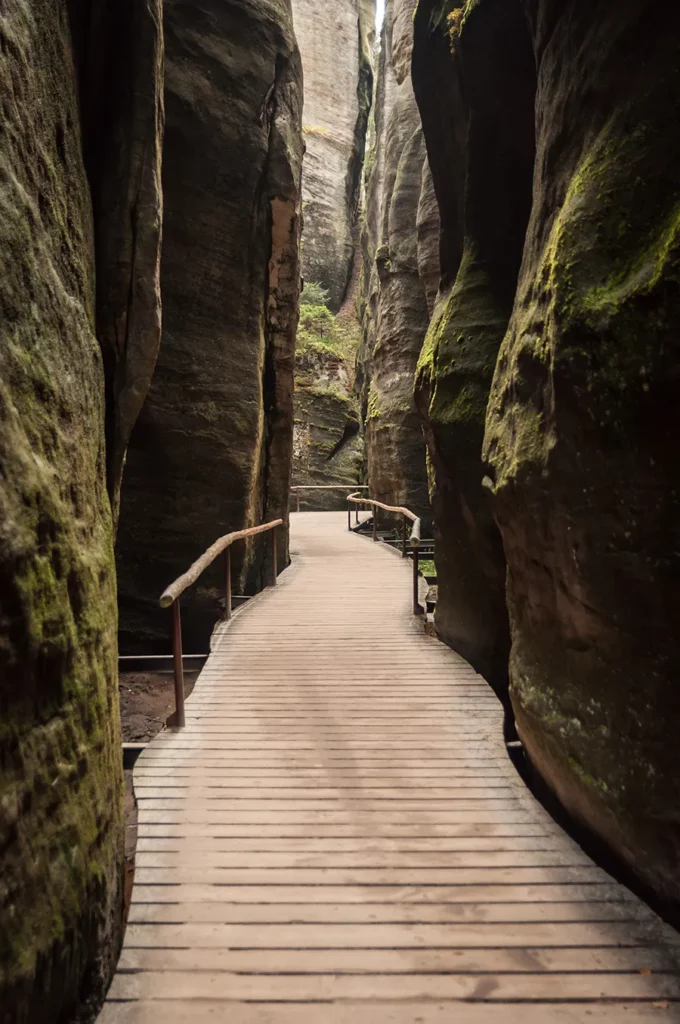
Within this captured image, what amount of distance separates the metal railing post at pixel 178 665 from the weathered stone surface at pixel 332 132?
29466mm

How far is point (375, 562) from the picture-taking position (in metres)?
11.9

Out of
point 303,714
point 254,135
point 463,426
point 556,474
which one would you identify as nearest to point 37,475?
point 556,474

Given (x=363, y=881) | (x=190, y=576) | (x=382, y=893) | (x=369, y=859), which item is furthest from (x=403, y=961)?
(x=190, y=576)

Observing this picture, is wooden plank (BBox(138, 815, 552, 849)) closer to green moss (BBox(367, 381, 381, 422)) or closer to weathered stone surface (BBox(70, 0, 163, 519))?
weathered stone surface (BBox(70, 0, 163, 519))

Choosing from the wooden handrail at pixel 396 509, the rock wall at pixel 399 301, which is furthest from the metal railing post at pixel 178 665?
the rock wall at pixel 399 301

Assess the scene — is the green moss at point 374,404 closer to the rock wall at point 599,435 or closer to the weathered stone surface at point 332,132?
the rock wall at point 599,435

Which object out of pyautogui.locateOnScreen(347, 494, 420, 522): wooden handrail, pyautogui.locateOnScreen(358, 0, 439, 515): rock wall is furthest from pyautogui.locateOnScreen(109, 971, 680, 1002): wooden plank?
pyautogui.locateOnScreen(358, 0, 439, 515): rock wall

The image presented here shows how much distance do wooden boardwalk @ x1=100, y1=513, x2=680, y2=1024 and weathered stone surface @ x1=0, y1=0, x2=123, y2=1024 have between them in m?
0.51

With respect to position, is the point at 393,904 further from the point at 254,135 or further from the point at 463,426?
the point at 254,135

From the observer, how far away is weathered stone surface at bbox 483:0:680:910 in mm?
3014

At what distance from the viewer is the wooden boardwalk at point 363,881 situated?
282cm

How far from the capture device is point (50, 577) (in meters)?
2.53

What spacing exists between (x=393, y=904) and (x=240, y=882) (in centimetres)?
83

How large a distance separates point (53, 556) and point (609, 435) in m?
2.62
